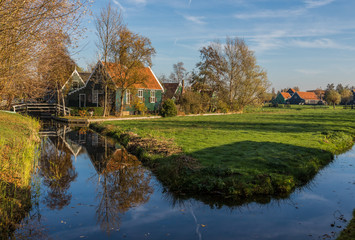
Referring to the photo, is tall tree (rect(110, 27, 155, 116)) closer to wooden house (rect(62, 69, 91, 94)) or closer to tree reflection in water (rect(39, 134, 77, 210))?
wooden house (rect(62, 69, 91, 94))

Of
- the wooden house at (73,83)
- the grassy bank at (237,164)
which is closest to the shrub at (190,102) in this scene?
the wooden house at (73,83)

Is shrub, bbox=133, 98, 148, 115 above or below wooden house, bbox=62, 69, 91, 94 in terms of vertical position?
below

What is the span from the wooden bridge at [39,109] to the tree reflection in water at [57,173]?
22.0m

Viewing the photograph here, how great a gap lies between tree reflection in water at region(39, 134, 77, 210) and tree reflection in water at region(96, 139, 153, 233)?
1.12 m

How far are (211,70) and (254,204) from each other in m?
45.5

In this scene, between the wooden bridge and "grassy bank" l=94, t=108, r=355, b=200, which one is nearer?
"grassy bank" l=94, t=108, r=355, b=200

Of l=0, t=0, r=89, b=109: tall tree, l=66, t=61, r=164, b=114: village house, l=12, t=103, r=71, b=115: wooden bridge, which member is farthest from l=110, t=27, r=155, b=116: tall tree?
l=0, t=0, r=89, b=109: tall tree

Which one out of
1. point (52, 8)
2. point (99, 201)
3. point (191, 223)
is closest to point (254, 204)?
point (191, 223)

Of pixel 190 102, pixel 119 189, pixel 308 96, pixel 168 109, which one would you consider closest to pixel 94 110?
pixel 168 109

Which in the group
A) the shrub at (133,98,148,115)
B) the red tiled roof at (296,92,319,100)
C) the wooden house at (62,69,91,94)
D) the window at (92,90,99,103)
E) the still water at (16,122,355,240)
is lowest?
the still water at (16,122,355,240)

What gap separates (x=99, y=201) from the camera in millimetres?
8312

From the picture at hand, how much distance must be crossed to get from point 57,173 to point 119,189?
286cm

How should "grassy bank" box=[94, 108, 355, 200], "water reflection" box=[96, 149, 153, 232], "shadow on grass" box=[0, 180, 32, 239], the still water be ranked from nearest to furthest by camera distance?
"shadow on grass" box=[0, 180, 32, 239], the still water, "water reflection" box=[96, 149, 153, 232], "grassy bank" box=[94, 108, 355, 200]

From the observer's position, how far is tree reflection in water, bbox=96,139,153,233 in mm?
7367
